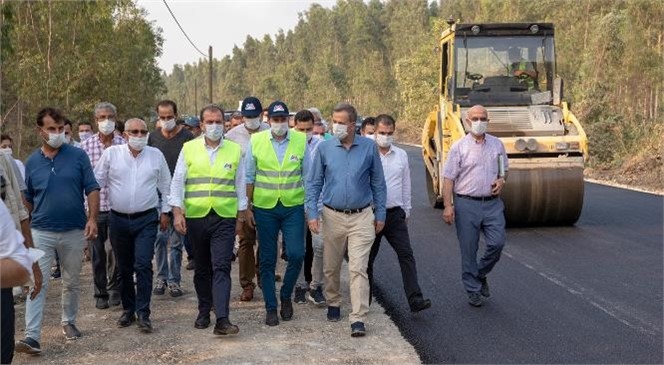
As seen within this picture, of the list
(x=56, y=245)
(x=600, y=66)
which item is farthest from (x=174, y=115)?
(x=600, y=66)

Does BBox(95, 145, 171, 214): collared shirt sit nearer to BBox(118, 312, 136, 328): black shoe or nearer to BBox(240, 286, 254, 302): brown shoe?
BBox(118, 312, 136, 328): black shoe

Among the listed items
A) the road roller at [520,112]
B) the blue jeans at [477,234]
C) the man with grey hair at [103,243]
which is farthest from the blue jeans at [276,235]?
the road roller at [520,112]

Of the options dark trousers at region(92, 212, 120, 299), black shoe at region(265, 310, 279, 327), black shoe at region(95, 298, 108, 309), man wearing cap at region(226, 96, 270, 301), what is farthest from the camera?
man wearing cap at region(226, 96, 270, 301)

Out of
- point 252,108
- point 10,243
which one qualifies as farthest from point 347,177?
point 10,243

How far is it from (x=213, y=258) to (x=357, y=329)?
4.23ft

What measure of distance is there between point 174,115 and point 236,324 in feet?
7.75

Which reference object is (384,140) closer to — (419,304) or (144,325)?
(419,304)

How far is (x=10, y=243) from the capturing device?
3.15 meters

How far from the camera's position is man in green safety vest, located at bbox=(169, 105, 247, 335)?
6.23m

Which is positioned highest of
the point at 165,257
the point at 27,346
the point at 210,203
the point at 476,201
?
the point at 210,203

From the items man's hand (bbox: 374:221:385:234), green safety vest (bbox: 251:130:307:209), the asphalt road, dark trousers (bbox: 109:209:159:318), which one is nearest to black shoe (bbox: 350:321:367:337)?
the asphalt road

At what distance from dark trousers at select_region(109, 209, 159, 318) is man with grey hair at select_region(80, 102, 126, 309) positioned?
409 millimetres

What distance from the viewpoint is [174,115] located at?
772cm

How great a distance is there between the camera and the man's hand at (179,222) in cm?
623
